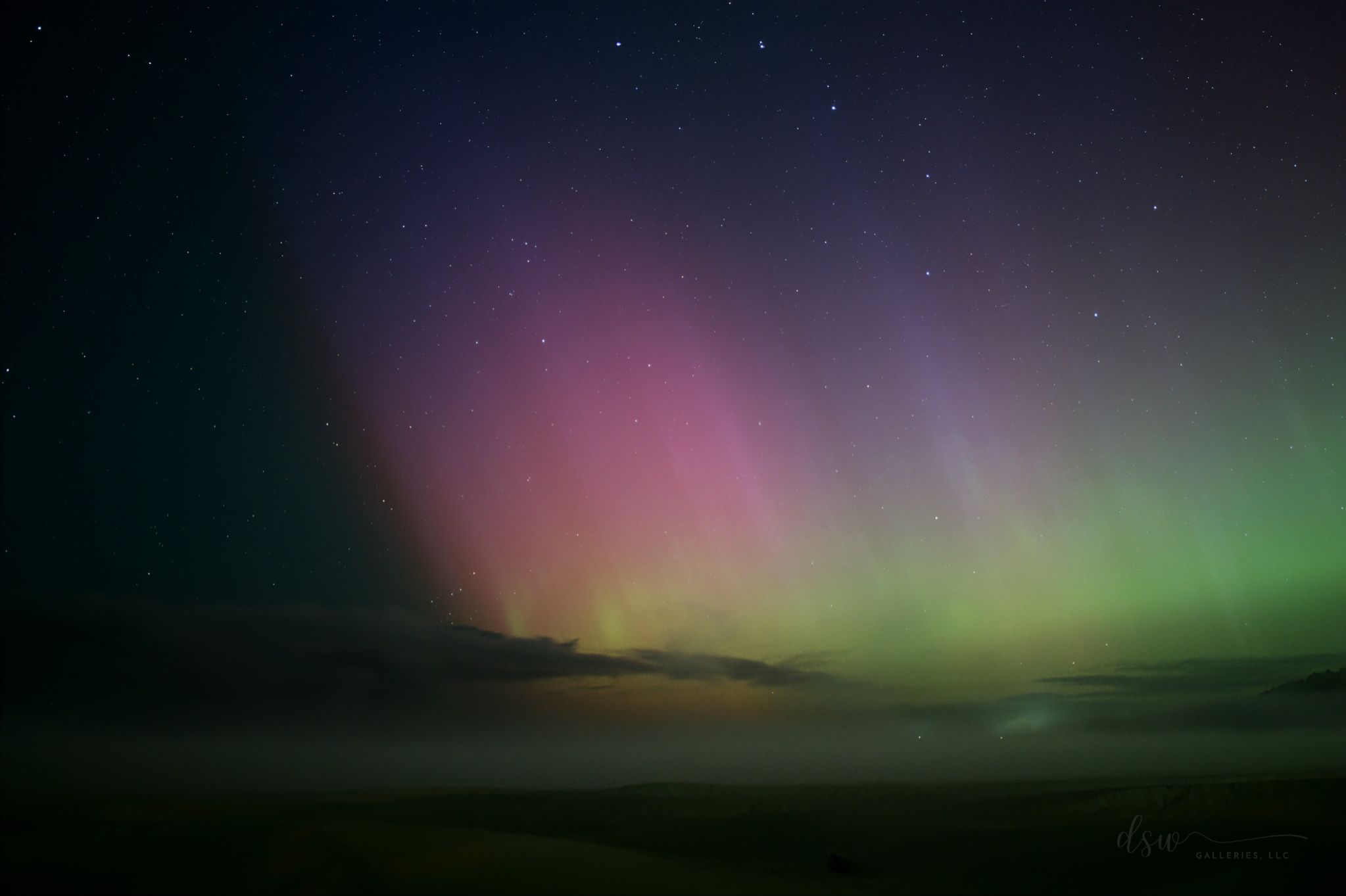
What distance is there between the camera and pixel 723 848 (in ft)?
65.6

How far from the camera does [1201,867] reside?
15.7 meters

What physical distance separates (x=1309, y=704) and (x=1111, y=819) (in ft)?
171

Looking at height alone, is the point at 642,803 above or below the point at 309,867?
below

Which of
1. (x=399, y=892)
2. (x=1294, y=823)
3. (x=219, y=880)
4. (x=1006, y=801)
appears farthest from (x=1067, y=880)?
(x=219, y=880)

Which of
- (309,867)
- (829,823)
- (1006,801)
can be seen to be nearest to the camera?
(309,867)

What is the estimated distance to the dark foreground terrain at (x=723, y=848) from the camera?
12766mm

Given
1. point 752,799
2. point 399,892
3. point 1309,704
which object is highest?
point 399,892

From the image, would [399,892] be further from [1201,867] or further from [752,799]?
[752,799]

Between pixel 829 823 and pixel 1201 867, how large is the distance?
1050 cm

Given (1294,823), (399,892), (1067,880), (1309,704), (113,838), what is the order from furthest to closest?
(1309,704) → (1294,823) → (1067,880) → (113,838) → (399,892)

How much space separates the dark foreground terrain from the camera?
12.8 m

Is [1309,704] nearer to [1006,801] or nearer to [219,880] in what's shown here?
[1006,801]

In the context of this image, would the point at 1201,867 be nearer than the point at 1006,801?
Yes

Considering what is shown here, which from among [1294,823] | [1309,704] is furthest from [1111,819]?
[1309,704]
